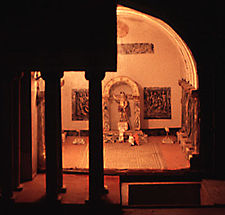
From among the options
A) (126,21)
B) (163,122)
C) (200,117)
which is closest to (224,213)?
(200,117)

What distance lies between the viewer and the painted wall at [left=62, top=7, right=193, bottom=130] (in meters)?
16.6

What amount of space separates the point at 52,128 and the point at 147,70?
8.51m

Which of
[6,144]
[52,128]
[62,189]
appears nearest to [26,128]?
[6,144]

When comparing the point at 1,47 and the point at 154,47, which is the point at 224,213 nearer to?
the point at 1,47

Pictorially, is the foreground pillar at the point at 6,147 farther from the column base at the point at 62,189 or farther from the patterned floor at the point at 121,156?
the patterned floor at the point at 121,156

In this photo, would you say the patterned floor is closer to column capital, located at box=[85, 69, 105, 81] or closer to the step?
the step

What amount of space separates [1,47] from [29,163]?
3.39m

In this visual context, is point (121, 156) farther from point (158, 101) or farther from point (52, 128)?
point (52, 128)

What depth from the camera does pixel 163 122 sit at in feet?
56.3

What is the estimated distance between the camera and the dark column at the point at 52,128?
9055mm

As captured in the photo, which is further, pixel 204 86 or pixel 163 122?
pixel 163 122

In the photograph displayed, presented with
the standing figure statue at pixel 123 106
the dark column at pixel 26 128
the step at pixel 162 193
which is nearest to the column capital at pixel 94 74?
the dark column at pixel 26 128

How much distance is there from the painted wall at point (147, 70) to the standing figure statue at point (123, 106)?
687 millimetres

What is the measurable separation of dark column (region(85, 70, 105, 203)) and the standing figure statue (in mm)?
7611
